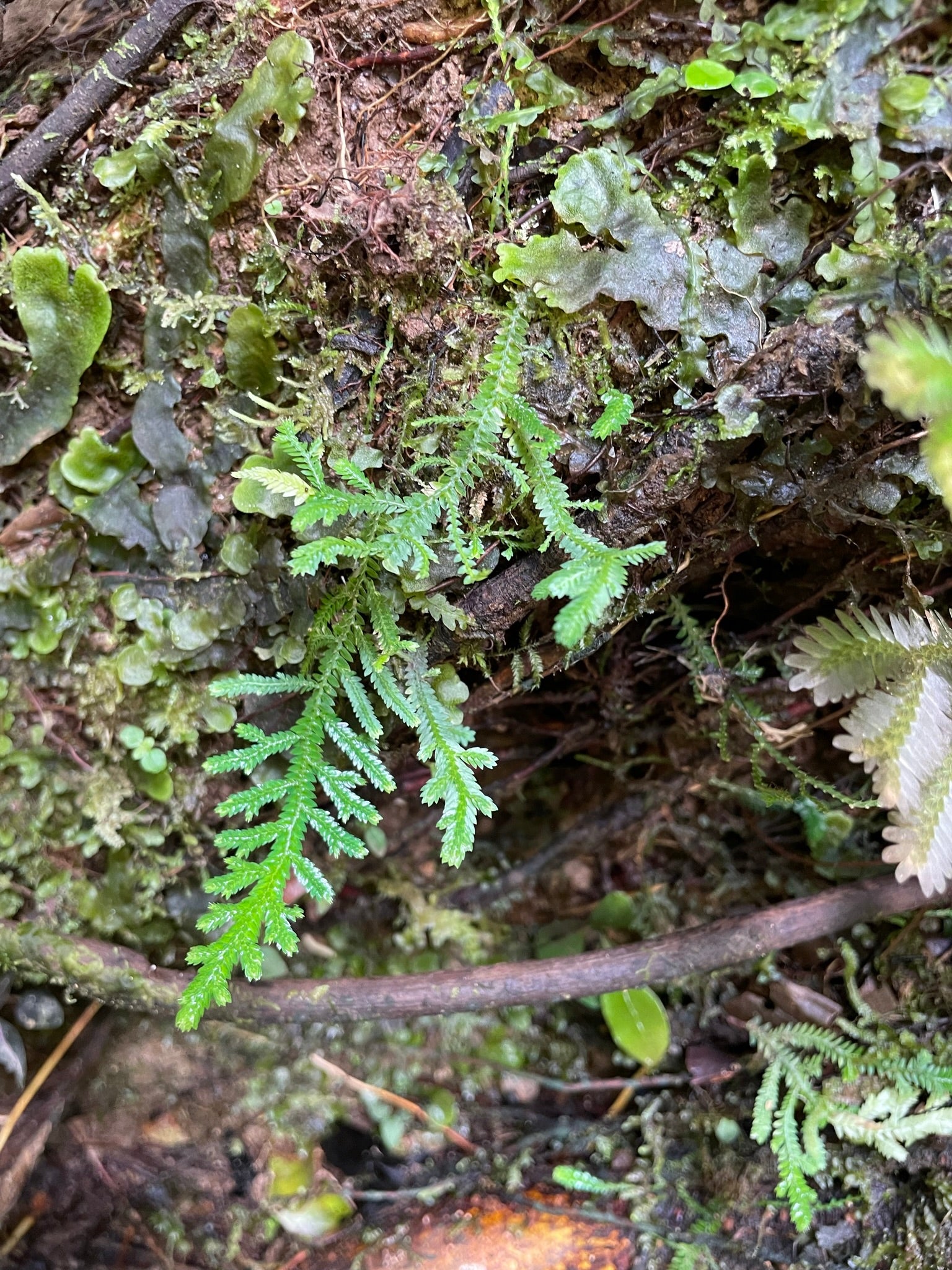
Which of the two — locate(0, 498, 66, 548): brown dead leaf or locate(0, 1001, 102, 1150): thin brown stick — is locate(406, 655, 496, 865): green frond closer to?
locate(0, 498, 66, 548): brown dead leaf

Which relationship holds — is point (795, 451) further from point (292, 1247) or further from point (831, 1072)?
point (292, 1247)

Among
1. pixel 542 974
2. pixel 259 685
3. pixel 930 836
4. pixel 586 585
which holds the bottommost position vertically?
pixel 542 974

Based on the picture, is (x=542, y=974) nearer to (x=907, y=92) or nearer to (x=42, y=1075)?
(x=42, y=1075)

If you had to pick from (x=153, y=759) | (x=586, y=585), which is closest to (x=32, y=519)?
(x=153, y=759)

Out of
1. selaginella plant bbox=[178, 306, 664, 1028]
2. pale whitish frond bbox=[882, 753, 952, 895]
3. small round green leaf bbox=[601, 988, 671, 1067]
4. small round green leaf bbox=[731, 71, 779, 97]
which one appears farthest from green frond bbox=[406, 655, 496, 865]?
small round green leaf bbox=[731, 71, 779, 97]

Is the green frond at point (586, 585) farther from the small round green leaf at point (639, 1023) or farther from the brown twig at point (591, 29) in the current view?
the small round green leaf at point (639, 1023)

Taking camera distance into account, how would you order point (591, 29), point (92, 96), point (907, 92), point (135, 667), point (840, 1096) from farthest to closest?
point (840, 1096)
point (135, 667)
point (92, 96)
point (591, 29)
point (907, 92)
